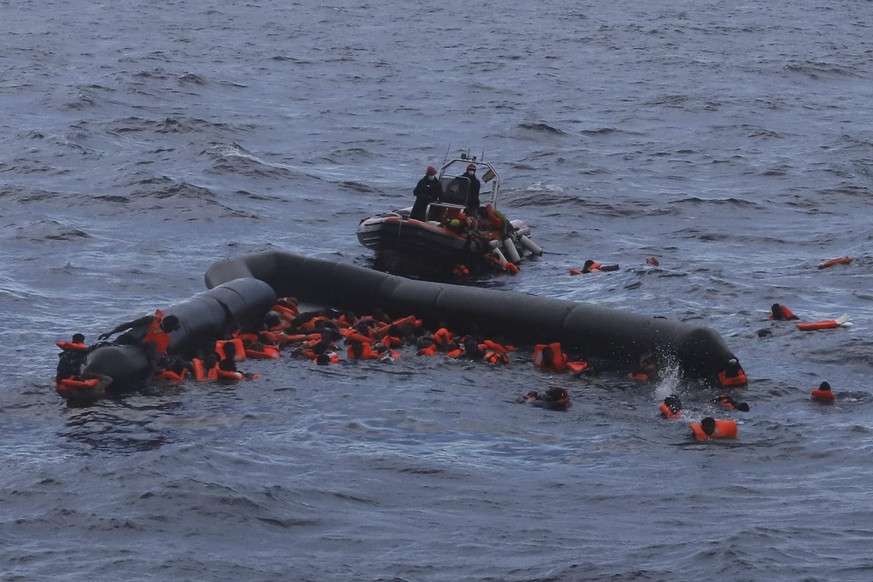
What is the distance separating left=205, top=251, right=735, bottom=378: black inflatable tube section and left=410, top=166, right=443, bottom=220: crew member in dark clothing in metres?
3.96

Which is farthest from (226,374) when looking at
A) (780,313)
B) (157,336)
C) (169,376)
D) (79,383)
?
(780,313)

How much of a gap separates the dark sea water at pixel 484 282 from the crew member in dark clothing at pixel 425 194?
1.43 metres

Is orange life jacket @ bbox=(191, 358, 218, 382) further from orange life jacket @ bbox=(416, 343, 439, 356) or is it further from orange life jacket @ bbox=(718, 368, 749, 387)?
orange life jacket @ bbox=(718, 368, 749, 387)

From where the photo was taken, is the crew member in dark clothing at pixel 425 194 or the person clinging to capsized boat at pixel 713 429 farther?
the crew member in dark clothing at pixel 425 194

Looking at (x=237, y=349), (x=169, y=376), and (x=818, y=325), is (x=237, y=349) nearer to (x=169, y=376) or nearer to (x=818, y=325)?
(x=169, y=376)

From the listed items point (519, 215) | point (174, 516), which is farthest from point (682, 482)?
point (519, 215)

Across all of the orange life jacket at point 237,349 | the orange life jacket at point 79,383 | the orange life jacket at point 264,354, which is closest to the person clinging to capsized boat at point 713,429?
the orange life jacket at point 264,354

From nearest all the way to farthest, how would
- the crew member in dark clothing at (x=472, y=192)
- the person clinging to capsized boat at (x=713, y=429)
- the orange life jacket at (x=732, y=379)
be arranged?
1. the person clinging to capsized boat at (x=713, y=429)
2. the orange life jacket at (x=732, y=379)
3. the crew member in dark clothing at (x=472, y=192)

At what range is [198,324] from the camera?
19.3 metres

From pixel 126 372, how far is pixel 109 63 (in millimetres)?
36786

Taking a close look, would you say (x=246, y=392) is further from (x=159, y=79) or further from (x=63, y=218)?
(x=159, y=79)

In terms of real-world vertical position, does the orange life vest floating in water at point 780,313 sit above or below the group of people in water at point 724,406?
above

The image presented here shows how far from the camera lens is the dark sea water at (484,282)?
13.3 meters

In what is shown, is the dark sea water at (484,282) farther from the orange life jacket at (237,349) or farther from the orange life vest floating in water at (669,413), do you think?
the orange life jacket at (237,349)
